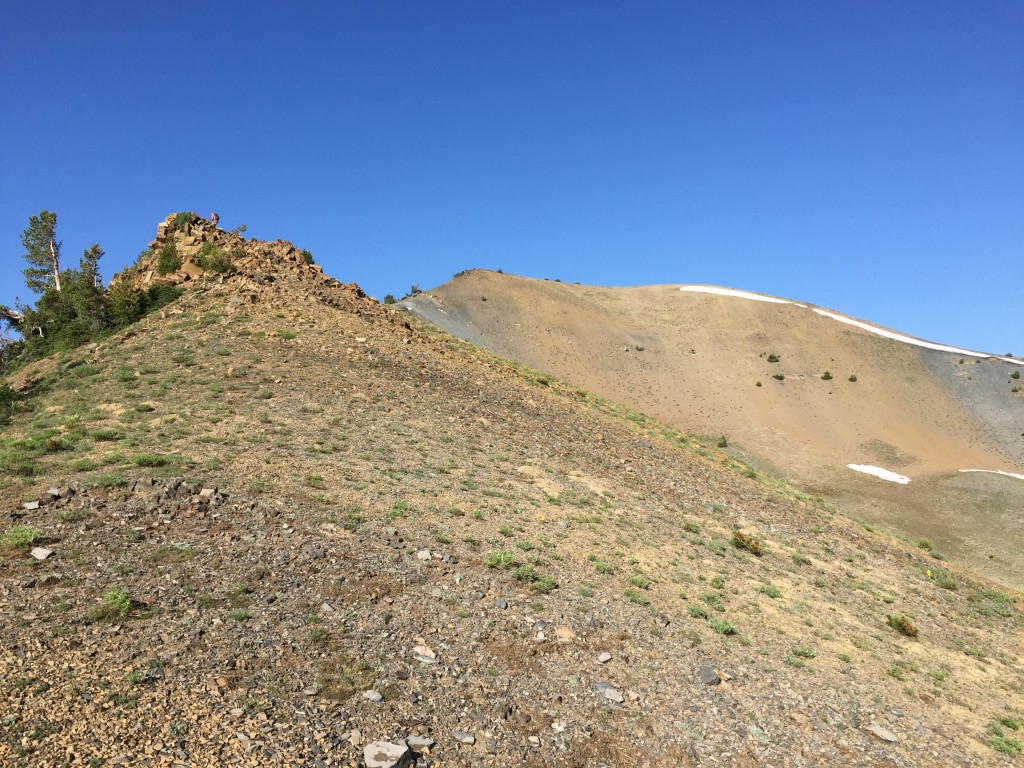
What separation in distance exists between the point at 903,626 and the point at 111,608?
53.1ft

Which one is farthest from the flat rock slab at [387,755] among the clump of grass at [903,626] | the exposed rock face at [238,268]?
the exposed rock face at [238,268]

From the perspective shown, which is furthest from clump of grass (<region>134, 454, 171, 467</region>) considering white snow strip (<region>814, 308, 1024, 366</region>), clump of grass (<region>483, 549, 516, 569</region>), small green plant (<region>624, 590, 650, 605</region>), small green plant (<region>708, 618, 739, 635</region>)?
white snow strip (<region>814, 308, 1024, 366</region>)

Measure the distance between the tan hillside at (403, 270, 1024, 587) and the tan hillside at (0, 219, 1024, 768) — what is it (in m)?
14.1

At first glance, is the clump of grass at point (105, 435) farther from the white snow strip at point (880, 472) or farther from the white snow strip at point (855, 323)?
the white snow strip at point (855, 323)

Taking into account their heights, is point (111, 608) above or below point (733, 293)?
below

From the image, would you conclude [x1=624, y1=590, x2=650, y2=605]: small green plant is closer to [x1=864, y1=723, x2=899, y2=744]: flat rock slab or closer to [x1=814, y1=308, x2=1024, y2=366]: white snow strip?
[x1=864, y1=723, x2=899, y2=744]: flat rock slab

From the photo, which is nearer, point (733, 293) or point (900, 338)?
point (900, 338)

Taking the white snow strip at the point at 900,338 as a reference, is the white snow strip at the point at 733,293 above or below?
above

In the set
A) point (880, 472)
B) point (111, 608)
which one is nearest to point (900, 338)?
point (880, 472)

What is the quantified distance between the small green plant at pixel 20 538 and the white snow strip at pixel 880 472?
4270cm

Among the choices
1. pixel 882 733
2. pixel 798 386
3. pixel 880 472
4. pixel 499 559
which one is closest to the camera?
pixel 882 733

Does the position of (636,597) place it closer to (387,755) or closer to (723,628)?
(723,628)

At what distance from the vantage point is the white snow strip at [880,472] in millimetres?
37969

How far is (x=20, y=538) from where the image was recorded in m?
9.91
